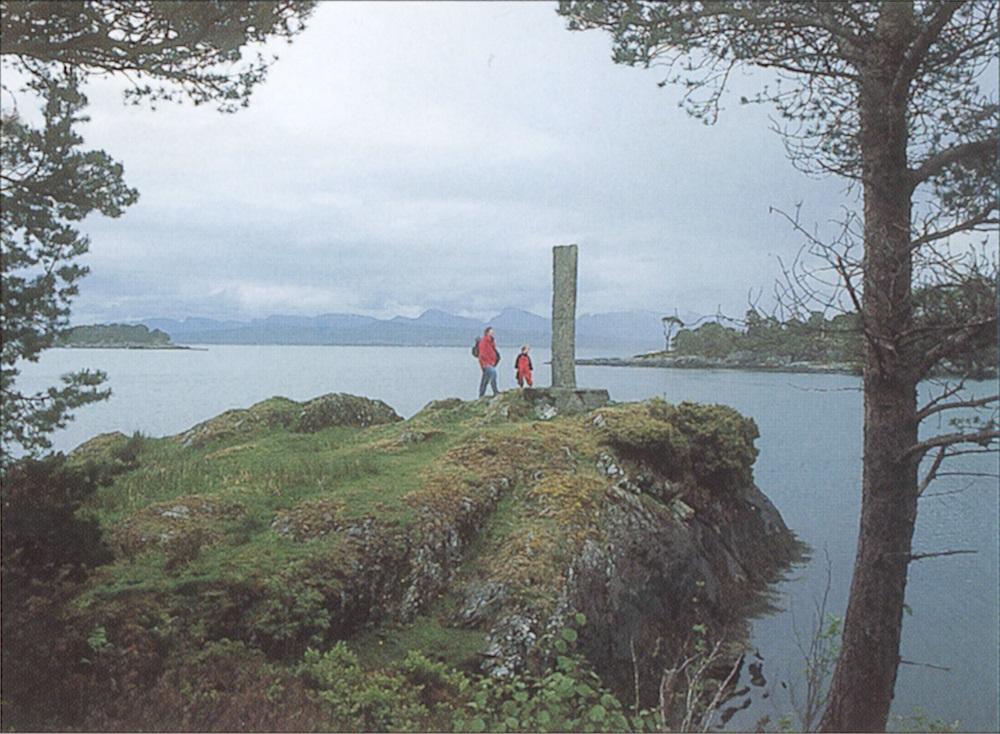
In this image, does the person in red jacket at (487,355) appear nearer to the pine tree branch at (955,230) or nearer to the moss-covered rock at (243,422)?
the moss-covered rock at (243,422)

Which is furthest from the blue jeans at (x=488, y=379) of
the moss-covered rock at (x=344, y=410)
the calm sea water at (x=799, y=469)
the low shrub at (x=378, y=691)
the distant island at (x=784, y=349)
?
the low shrub at (x=378, y=691)

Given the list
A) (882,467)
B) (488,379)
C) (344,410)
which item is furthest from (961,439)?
(344,410)

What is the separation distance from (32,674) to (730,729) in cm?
311

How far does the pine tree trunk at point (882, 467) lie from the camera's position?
148 inches

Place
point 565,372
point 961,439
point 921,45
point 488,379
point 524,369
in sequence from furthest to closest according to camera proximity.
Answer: point 565,372, point 524,369, point 488,379, point 921,45, point 961,439

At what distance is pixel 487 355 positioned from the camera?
14.1 feet

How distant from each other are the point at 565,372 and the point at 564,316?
85 cm

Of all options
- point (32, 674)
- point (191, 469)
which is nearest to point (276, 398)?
point (191, 469)

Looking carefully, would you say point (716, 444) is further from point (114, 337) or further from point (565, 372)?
point (114, 337)

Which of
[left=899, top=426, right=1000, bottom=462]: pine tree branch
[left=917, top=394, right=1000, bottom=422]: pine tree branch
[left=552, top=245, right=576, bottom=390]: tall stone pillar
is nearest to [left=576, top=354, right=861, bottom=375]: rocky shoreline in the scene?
[left=917, top=394, right=1000, bottom=422]: pine tree branch

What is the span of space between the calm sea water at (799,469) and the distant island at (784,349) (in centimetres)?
8

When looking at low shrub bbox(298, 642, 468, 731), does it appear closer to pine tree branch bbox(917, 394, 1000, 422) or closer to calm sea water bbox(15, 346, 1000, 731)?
calm sea water bbox(15, 346, 1000, 731)

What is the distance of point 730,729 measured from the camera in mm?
3852

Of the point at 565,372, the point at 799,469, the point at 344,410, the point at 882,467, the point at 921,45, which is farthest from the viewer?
the point at 565,372
